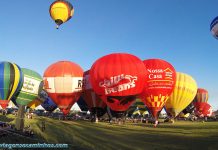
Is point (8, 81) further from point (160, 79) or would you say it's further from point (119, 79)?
point (160, 79)

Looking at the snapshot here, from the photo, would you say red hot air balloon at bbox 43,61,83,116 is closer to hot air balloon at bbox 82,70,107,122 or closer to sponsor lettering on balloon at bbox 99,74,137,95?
hot air balloon at bbox 82,70,107,122

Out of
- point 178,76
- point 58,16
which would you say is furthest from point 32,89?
point 178,76

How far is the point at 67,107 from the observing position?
121 feet

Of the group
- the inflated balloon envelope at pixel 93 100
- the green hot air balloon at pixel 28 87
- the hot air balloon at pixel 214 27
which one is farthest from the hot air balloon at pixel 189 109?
the green hot air balloon at pixel 28 87

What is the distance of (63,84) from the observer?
3631 centimetres

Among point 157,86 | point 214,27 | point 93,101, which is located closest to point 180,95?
point 157,86

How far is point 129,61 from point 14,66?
581 inches

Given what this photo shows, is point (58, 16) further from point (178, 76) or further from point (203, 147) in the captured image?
point (203, 147)

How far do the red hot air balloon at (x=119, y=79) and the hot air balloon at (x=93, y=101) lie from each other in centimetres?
763

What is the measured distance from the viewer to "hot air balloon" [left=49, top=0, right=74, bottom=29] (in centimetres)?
3300

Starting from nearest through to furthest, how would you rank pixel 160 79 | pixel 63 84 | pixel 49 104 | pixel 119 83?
pixel 119 83 < pixel 160 79 < pixel 63 84 < pixel 49 104

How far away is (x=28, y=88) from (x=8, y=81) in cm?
500

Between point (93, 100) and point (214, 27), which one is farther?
point (93, 100)

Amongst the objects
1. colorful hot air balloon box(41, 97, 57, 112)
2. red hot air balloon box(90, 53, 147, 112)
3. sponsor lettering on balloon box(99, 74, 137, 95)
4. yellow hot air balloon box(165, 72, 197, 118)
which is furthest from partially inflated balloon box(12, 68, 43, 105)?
yellow hot air balloon box(165, 72, 197, 118)
